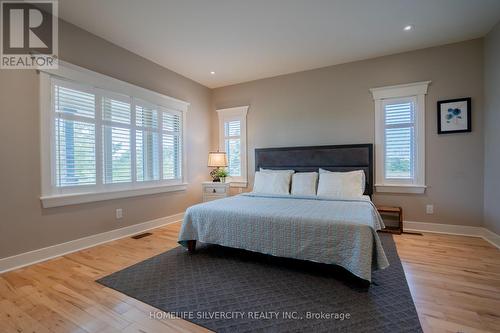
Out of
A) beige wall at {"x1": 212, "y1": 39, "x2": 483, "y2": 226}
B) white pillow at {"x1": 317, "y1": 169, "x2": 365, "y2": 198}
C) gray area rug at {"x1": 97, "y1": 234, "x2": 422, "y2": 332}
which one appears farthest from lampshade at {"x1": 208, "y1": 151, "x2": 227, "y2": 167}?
gray area rug at {"x1": 97, "y1": 234, "x2": 422, "y2": 332}

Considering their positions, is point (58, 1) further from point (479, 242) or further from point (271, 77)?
point (479, 242)

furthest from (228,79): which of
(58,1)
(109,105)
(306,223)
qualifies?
(306,223)

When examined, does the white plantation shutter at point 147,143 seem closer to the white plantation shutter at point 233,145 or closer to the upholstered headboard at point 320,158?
the white plantation shutter at point 233,145

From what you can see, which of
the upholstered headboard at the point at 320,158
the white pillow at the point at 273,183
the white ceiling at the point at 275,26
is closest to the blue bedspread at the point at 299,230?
the white pillow at the point at 273,183

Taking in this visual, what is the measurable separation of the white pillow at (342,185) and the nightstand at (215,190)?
179 centimetres

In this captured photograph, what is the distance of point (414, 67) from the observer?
3615 millimetres

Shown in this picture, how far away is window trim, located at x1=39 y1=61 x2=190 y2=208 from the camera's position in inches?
104

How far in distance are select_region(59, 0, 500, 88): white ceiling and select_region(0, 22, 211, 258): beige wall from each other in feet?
0.71

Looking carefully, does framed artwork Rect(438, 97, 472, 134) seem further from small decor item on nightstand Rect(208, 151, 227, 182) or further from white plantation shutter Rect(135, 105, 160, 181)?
white plantation shutter Rect(135, 105, 160, 181)

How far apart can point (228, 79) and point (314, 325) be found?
4356 millimetres

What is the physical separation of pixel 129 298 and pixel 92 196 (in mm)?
1736

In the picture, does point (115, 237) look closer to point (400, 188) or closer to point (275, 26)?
point (275, 26)

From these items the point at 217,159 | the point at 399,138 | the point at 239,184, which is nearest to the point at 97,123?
the point at 217,159

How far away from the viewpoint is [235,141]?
16.7 ft
